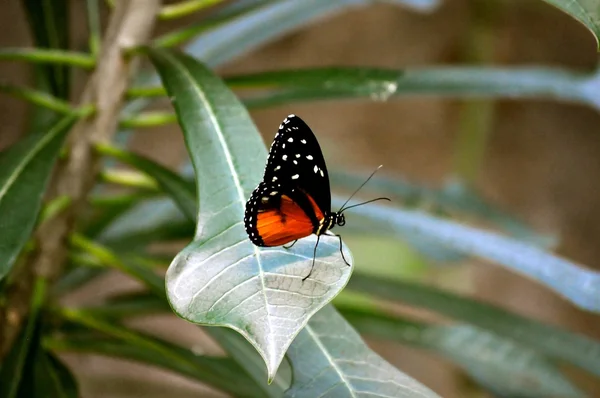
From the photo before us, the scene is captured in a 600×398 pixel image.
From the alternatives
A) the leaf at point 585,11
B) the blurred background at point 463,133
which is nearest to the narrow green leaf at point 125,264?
the leaf at point 585,11

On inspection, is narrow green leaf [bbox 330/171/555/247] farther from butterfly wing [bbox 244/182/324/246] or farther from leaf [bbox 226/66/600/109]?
butterfly wing [bbox 244/182/324/246]

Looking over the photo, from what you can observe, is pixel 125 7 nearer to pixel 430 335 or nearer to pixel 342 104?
pixel 430 335

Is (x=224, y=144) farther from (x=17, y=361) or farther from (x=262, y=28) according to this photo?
(x=262, y=28)

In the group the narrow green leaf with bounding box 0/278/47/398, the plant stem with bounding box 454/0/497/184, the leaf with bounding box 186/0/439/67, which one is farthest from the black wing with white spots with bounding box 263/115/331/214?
the plant stem with bounding box 454/0/497/184

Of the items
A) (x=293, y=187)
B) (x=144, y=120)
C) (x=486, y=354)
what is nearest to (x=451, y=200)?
(x=486, y=354)

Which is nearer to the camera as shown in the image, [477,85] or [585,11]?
[585,11]
